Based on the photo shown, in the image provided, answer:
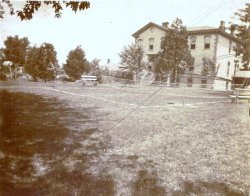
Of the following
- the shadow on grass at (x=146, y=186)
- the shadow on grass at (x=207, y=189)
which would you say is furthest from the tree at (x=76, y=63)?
the shadow on grass at (x=207, y=189)

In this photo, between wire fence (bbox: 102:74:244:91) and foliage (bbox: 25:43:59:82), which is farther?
wire fence (bbox: 102:74:244:91)

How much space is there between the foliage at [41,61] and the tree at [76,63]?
0.60 m

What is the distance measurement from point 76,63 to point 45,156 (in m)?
7.02

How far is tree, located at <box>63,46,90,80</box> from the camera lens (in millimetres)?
10973

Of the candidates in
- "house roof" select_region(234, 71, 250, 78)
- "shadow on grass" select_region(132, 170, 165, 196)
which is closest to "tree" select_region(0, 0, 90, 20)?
"shadow on grass" select_region(132, 170, 165, 196)

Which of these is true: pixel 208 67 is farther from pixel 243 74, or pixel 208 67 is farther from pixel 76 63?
pixel 76 63

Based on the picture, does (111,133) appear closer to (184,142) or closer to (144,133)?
(144,133)

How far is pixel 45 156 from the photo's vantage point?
20.9 ft

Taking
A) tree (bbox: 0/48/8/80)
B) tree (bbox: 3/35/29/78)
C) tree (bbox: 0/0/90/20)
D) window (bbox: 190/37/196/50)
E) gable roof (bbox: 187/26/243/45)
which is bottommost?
tree (bbox: 0/48/8/80)

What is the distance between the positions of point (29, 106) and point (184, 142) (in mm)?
7084

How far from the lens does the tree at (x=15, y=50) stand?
8.21 m

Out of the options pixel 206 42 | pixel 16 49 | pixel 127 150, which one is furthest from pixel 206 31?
pixel 127 150

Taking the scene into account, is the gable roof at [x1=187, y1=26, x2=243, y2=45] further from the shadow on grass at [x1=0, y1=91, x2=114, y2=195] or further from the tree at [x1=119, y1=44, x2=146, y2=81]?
the shadow on grass at [x1=0, y1=91, x2=114, y2=195]

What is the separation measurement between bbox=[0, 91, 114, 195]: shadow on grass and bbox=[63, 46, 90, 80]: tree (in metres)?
2.55
